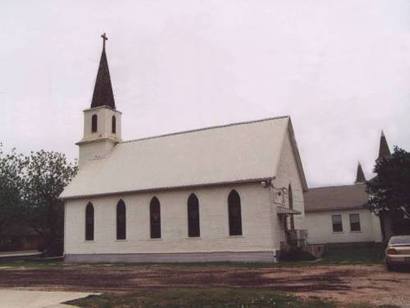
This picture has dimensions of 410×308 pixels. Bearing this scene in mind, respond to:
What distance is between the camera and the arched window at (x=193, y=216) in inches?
1152

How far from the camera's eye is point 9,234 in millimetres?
63750

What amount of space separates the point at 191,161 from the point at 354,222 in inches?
809

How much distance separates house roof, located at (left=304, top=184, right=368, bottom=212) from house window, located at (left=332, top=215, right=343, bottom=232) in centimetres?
102

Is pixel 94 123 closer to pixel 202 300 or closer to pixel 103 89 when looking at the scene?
pixel 103 89

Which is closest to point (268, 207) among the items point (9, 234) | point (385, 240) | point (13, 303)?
point (13, 303)

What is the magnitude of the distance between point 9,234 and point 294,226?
45723mm

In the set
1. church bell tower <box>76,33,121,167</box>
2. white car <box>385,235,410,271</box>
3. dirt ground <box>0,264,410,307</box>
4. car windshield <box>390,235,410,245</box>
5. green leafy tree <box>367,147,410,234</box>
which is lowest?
dirt ground <box>0,264,410,307</box>

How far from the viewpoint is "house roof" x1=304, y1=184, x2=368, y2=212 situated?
44.3m

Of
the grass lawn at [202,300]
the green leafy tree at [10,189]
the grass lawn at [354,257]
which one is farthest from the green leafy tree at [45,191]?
the grass lawn at [202,300]

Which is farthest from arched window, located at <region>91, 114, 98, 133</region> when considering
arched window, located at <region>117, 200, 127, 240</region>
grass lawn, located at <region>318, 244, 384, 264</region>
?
grass lawn, located at <region>318, 244, 384, 264</region>

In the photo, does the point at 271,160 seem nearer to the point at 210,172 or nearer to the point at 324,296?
the point at 210,172

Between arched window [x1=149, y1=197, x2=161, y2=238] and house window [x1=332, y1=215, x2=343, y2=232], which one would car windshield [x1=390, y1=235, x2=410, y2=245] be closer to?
arched window [x1=149, y1=197, x2=161, y2=238]

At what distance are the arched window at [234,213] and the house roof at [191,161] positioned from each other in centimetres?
108

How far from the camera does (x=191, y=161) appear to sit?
3139 centimetres
